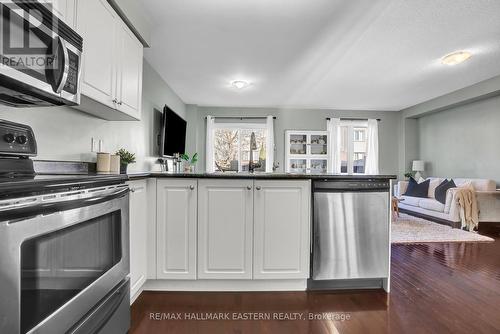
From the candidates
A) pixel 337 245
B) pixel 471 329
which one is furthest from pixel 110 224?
pixel 471 329

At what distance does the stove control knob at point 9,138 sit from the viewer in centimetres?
108

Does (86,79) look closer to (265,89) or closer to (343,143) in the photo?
(265,89)

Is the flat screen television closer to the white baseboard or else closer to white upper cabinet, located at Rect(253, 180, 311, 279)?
the white baseboard

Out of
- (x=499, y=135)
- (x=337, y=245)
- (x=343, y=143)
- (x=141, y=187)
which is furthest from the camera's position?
(x=343, y=143)

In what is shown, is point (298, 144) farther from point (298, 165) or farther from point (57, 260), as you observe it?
point (57, 260)

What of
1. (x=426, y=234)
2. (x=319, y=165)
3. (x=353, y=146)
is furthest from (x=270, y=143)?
(x=426, y=234)

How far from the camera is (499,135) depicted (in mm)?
4723

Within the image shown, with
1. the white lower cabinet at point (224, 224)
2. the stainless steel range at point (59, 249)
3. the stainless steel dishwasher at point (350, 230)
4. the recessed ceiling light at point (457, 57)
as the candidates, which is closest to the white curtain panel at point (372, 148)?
the recessed ceiling light at point (457, 57)

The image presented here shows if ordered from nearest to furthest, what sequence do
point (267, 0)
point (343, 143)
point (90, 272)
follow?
point (90, 272)
point (267, 0)
point (343, 143)

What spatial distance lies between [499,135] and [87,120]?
641cm

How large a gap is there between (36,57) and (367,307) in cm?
244

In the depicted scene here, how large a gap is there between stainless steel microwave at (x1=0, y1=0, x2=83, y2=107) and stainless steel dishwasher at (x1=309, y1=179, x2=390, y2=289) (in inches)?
66.9

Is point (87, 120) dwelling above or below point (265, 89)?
below

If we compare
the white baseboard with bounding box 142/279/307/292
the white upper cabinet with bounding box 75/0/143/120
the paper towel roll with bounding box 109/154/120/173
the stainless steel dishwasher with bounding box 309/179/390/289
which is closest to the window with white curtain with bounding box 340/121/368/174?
the stainless steel dishwasher with bounding box 309/179/390/289
